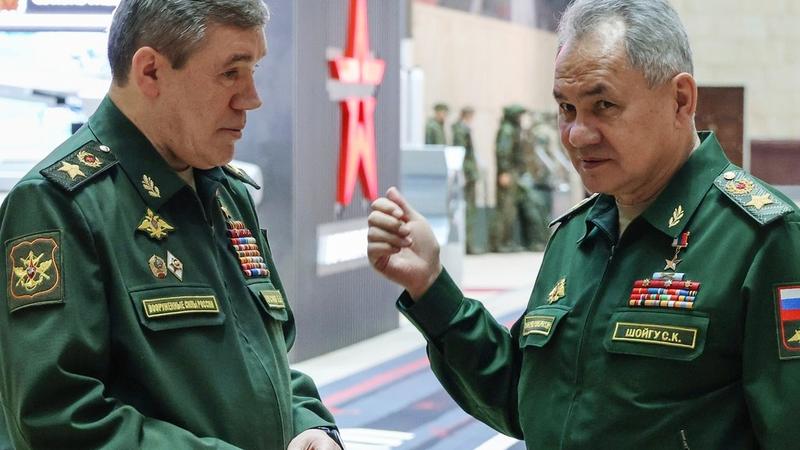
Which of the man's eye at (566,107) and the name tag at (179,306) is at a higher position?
the man's eye at (566,107)

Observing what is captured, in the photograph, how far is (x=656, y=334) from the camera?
2.21m

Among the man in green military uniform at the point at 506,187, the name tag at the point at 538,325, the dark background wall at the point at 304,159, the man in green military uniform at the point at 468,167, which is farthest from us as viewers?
the man in green military uniform at the point at 506,187

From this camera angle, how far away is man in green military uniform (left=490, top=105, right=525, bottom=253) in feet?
56.4

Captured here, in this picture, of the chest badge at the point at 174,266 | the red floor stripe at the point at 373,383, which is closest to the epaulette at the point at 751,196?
the chest badge at the point at 174,266

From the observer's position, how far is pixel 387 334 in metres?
9.45

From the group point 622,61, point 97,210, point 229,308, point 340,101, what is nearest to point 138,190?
point 97,210

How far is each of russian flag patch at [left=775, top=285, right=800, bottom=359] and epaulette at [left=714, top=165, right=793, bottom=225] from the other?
122 millimetres

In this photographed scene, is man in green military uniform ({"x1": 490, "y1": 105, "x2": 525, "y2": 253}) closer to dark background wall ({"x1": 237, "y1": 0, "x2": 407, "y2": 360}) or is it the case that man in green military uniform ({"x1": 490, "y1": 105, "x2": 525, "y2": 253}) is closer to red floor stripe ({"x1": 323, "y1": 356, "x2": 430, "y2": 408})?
dark background wall ({"x1": 237, "y1": 0, "x2": 407, "y2": 360})

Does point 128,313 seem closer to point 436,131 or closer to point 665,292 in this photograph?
point 665,292

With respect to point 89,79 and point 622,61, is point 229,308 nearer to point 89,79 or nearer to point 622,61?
point 622,61

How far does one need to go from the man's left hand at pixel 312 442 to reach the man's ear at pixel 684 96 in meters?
0.90

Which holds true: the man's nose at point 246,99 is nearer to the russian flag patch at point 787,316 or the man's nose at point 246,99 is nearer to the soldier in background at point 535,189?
the russian flag patch at point 787,316

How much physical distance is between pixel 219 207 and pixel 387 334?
7.04 m

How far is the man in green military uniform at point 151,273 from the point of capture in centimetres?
206
